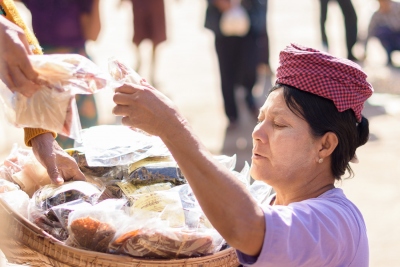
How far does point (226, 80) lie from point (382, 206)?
2402 millimetres

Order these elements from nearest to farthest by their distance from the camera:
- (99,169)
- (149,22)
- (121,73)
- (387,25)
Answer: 1. (121,73)
2. (99,169)
3. (149,22)
4. (387,25)

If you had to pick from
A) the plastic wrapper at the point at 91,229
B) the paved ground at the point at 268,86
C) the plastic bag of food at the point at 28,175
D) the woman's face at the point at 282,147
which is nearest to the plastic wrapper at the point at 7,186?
the plastic bag of food at the point at 28,175

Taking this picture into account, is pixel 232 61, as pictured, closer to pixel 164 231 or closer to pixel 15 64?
pixel 164 231

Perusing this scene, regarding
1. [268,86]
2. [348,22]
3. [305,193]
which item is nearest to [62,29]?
[305,193]

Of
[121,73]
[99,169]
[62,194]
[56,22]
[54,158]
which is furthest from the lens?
[56,22]

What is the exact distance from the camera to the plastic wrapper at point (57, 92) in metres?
1.62

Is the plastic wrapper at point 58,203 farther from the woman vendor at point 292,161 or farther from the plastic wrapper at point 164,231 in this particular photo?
the woman vendor at point 292,161

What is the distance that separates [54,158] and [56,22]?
301 cm

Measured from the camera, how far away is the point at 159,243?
5.61 ft

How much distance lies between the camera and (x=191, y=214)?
6.09 feet

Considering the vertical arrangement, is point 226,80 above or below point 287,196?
below

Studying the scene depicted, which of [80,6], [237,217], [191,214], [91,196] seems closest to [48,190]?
[91,196]

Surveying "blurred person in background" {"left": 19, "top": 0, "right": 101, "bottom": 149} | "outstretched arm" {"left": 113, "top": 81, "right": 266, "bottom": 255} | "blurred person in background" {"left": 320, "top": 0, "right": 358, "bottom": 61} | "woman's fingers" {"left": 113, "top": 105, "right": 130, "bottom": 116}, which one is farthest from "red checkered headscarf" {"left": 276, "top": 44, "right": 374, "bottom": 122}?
"blurred person in background" {"left": 320, "top": 0, "right": 358, "bottom": 61}

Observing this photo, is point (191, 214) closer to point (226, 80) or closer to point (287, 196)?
point (287, 196)
